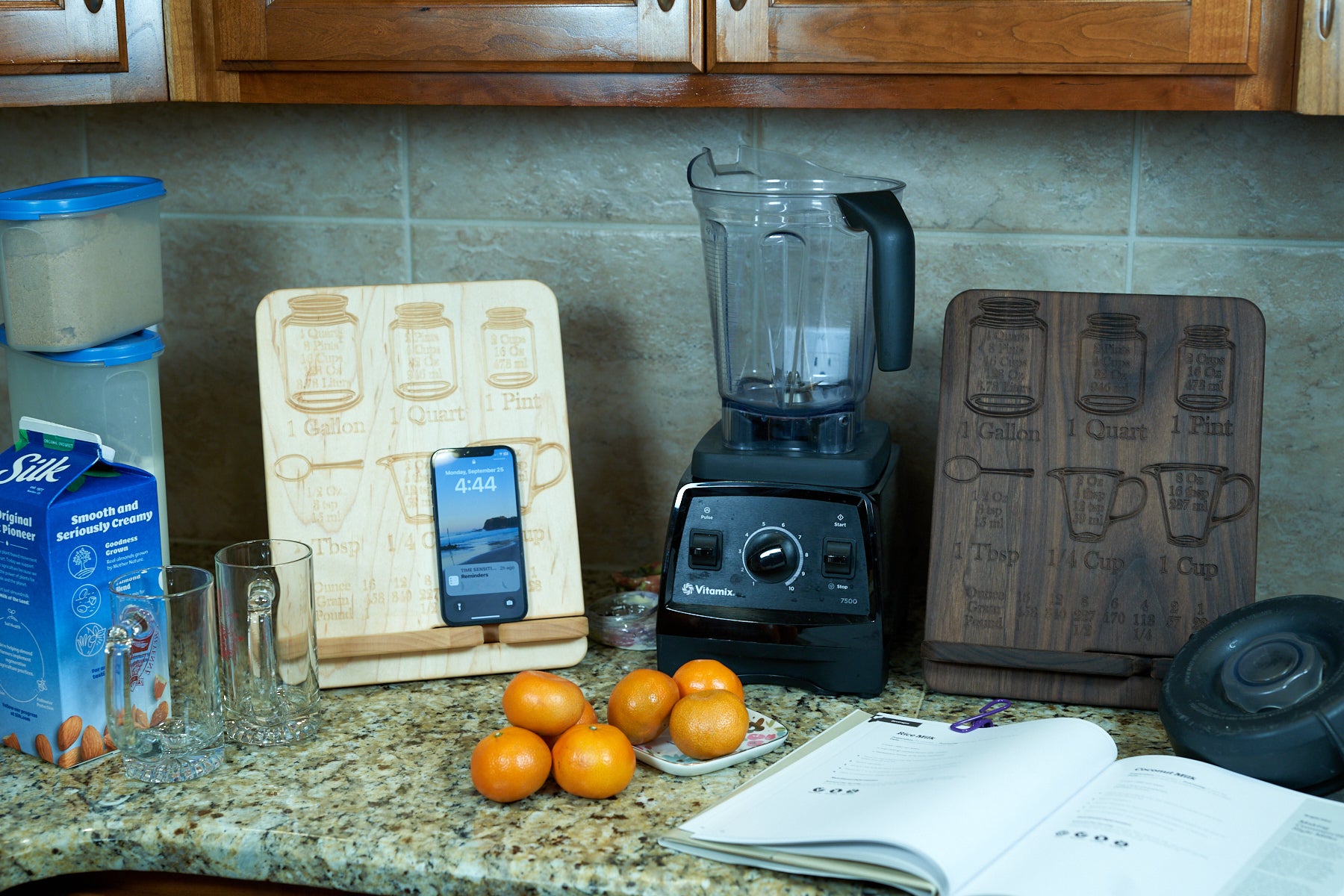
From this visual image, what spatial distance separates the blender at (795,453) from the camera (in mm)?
1142

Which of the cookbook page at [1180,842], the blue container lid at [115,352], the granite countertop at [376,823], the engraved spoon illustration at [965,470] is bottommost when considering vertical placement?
the granite countertop at [376,823]

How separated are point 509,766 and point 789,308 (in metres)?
0.57

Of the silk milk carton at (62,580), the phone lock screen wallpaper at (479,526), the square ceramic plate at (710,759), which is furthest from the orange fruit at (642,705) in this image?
the silk milk carton at (62,580)

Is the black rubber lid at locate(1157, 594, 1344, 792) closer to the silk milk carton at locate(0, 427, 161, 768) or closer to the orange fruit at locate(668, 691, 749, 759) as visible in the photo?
the orange fruit at locate(668, 691, 749, 759)

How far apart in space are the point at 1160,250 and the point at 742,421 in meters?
0.53

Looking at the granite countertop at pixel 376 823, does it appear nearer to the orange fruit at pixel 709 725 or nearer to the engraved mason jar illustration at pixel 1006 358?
the orange fruit at pixel 709 725

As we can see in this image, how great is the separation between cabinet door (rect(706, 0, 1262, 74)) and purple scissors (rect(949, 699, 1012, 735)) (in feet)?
1.88

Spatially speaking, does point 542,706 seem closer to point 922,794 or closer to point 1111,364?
point 922,794

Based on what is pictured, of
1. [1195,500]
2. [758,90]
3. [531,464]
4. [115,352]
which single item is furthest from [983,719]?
[115,352]

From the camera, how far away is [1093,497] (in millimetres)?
1147

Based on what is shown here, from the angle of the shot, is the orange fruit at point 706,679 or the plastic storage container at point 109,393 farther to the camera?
the plastic storage container at point 109,393

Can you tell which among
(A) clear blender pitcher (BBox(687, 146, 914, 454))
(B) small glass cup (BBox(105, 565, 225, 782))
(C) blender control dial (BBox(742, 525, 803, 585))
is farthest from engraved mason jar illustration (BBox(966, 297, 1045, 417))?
(B) small glass cup (BBox(105, 565, 225, 782))

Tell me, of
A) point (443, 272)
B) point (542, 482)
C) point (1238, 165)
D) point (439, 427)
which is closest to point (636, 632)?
point (542, 482)

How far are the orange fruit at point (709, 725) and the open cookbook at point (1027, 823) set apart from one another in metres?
0.04
